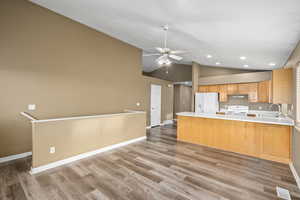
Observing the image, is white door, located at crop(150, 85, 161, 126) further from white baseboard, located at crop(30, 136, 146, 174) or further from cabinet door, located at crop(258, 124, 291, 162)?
cabinet door, located at crop(258, 124, 291, 162)

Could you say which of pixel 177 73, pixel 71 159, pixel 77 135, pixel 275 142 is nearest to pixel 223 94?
pixel 177 73

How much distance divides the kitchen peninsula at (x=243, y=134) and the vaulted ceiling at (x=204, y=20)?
184cm

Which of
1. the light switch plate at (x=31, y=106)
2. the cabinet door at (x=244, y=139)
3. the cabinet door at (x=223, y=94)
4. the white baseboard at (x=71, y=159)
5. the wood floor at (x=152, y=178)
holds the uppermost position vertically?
the cabinet door at (x=223, y=94)

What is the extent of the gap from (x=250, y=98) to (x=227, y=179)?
169 inches

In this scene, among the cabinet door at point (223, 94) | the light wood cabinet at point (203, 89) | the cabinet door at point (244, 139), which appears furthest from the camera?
the light wood cabinet at point (203, 89)

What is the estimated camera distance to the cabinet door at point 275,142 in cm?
291

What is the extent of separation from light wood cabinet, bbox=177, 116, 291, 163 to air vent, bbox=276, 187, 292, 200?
4.05 feet

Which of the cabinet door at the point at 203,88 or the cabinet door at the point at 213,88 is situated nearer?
the cabinet door at the point at 213,88

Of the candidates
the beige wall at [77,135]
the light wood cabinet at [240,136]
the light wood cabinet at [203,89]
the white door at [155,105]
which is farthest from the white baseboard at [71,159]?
the light wood cabinet at [203,89]

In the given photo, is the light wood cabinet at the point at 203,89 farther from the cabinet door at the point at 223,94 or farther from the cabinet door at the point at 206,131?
the cabinet door at the point at 206,131

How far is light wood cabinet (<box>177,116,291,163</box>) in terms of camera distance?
2967mm

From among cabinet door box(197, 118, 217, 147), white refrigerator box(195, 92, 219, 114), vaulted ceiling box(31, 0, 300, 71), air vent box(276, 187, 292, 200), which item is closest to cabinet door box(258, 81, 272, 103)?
white refrigerator box(195, 92, 219, 114)

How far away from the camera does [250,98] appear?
17.5 ft

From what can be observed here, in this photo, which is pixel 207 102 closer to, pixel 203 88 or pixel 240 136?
pixel 203 88
